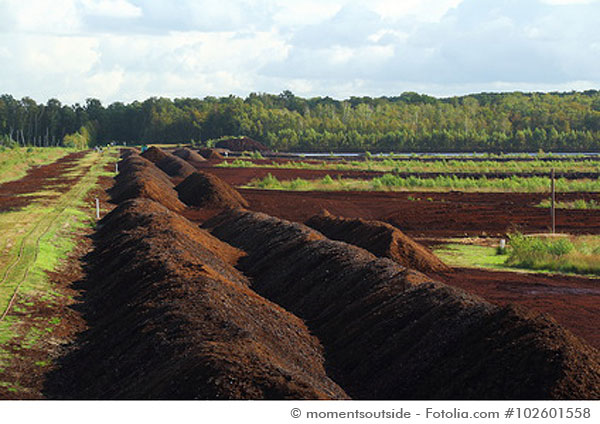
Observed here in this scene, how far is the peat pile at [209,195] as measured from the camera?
41.8m

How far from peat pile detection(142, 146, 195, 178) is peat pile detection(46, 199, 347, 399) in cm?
4589

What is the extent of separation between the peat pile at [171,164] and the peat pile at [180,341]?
4589 cm

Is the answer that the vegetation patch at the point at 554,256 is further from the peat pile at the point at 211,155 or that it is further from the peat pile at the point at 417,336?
the peat pile at the point at 211,155

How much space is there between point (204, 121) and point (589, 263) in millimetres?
166679

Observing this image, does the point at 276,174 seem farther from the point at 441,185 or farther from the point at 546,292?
the point at 546,292

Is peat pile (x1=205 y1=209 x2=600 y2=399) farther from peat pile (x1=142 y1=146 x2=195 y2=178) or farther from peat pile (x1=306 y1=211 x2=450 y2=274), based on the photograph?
peat pile (x1=142 y1=146 x2=195 y2=178)

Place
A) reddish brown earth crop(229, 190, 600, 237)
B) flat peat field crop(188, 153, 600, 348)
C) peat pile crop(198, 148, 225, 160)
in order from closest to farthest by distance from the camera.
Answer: flat peat field crop(188, 153, 600, 348) < reddish brown earth crop(229, 190, 600, 237) < peat pile crop(198, 148, 225, 160)

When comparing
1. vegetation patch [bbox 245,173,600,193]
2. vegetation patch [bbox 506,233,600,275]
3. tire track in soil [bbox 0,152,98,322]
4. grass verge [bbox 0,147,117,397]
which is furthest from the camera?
vegetation patch [bbox 245,173,600,193]

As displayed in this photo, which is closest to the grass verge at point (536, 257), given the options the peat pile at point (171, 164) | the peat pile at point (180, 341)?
the peat pile at point (180, 341)

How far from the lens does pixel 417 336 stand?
43.5 ft

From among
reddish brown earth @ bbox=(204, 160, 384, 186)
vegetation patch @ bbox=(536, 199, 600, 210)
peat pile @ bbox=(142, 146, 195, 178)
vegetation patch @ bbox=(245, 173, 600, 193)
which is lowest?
vegetation patch @ bbox=(536, 199, 600, 210)

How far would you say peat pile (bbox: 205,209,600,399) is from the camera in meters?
10.3

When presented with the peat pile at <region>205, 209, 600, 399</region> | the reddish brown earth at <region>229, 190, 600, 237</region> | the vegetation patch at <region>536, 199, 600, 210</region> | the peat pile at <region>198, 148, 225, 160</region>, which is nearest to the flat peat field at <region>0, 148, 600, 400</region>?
the peat pile at <region>205, 209, 600, 399</region>

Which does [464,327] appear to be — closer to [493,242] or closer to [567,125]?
[493,242]
